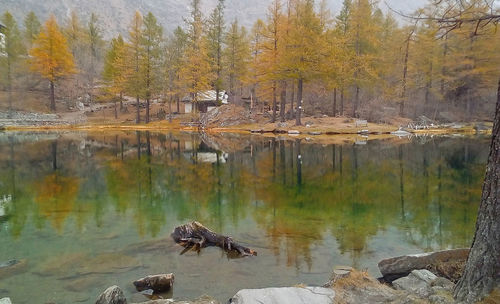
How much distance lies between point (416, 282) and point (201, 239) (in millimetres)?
4868

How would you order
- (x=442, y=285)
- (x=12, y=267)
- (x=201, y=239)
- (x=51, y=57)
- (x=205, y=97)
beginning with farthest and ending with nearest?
(x=205, y=97)
(x=51, y=57)
(x=201, y=239)
(x=12, y=267)
(x=442, y=285)

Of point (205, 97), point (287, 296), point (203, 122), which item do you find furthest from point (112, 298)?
point (205, 97)

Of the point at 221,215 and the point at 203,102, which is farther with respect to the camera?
the point at 203,102

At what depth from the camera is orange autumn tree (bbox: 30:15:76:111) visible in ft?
175

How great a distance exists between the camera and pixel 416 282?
5.79m

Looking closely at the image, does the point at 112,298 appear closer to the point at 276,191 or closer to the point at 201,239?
the point at 201,239

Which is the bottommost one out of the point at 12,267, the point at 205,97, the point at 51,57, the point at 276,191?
the point at 12,267

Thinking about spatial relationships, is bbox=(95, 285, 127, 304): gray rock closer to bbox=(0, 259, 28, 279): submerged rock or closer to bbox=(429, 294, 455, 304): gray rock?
bbox=(0, 259, 28, 279): submerged rock

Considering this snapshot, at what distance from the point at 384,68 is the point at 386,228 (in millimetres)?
41848

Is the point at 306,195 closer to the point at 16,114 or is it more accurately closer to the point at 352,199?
the point at 352,199

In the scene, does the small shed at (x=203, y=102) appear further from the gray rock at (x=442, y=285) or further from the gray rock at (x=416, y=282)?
the gray rock at (x=442, y=285)

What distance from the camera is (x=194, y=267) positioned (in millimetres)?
7559

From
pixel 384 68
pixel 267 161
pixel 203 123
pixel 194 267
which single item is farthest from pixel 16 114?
pixel 194 267

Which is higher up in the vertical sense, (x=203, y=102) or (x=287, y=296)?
(x=203, y=102)
